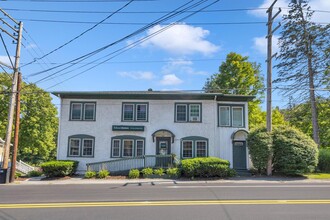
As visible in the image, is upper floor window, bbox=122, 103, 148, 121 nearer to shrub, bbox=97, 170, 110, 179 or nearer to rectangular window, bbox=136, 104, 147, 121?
rectangular window, bbox=136, 104, 147, 121

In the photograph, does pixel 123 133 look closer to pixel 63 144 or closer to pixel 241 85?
pixel 63 144

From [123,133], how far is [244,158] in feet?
31.8

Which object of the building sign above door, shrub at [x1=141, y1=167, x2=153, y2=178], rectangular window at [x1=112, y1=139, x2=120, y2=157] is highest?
the building sign above door

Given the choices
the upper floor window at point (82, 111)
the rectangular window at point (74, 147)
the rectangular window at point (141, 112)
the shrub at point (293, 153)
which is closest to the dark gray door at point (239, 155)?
the shrub at point (293, 153)

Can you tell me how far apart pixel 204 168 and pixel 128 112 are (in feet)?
26.0

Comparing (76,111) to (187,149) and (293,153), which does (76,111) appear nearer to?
(187,149)

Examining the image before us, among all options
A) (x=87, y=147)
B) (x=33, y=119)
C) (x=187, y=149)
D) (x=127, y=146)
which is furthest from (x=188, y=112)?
(x=33, y=119)

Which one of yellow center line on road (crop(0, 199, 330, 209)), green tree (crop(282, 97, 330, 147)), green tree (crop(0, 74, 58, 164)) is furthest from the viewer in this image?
green tree (crop(0, 74, 58, 164))

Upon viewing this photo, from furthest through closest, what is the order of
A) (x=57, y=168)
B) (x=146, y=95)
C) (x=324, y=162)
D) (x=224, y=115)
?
(x=224, y=115) < (x=146, y=95) < (x=324, y=162) < (x=57, y=168)

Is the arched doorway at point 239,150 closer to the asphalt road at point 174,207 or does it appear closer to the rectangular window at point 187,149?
the rectangular window at point 187,149

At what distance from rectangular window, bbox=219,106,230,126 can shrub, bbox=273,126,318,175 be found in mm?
4222

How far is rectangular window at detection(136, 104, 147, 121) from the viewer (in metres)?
22.6

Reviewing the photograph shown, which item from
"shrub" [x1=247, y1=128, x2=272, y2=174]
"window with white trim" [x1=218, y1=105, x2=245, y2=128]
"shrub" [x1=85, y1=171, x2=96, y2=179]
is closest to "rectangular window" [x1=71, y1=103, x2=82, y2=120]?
"shrub" [x1=85, y1=171, x2=96, y2=179]

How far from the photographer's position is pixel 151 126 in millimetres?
22453
